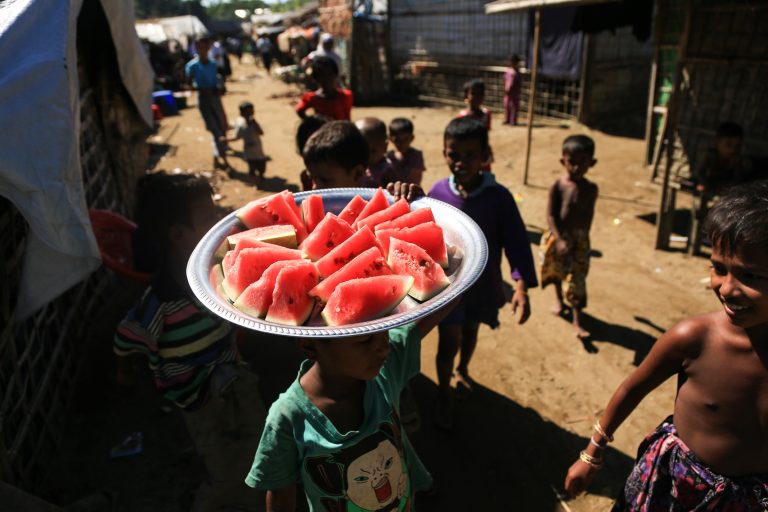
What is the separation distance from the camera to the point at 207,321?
2598 mm

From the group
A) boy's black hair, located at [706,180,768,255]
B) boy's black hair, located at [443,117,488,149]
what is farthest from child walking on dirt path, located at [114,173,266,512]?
boy's black hair, located at [706,180,768,255]

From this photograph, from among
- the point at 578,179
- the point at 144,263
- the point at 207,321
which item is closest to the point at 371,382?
the point at 207,321

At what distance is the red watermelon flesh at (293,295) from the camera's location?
144 cm

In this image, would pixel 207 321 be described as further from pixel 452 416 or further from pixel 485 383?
pixel 485 383

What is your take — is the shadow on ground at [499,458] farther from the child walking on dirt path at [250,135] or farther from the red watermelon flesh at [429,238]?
the child walking on dirt path at [250,135]

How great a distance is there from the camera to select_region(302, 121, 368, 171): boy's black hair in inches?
120

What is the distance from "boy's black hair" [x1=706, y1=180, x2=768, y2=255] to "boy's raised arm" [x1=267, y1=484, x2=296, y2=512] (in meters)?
1.72

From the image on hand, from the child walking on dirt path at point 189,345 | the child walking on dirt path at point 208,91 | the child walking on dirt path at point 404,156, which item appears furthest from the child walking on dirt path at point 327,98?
the child walking on dirt path at point 189,345

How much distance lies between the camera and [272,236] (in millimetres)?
1769

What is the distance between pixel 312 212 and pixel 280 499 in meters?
1.08

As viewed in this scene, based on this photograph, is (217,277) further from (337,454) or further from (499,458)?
(499,458)

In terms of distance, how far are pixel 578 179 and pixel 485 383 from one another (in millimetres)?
1995

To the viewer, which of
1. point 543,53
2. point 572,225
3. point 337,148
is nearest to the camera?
point 337,148

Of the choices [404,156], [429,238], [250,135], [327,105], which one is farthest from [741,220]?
[250,135]
